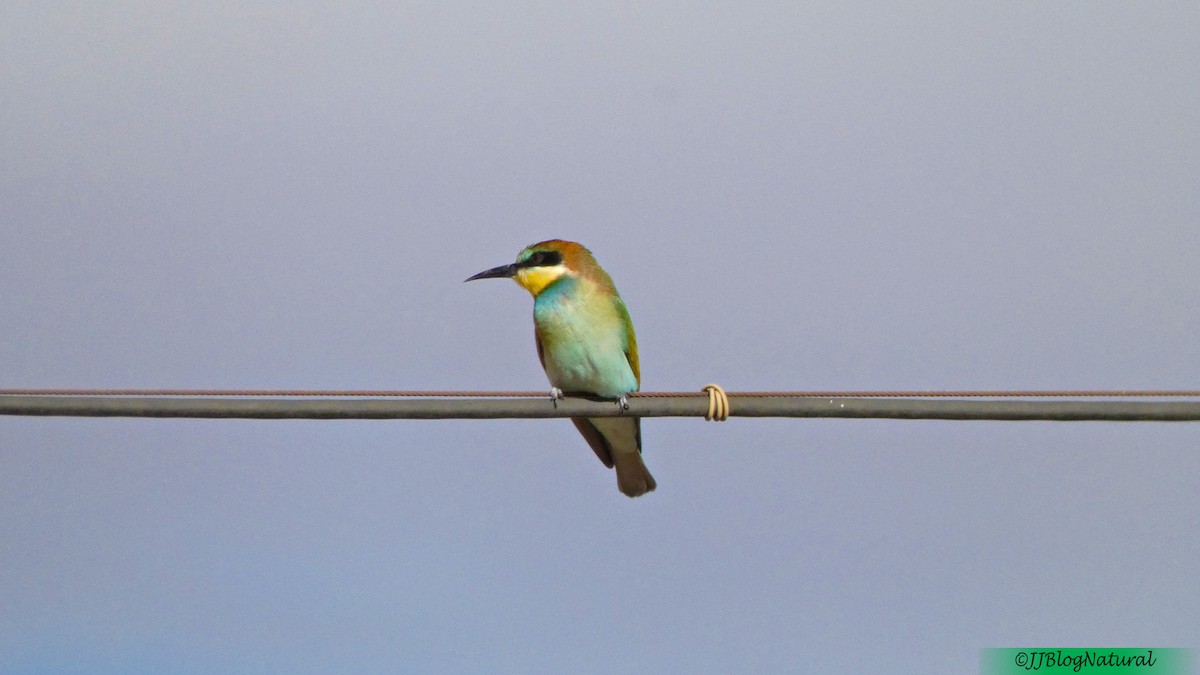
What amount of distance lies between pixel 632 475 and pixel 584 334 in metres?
0.95

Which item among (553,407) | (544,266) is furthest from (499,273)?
(553,407)

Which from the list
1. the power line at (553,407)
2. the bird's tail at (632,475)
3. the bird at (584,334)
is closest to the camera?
the power line at (553,407)

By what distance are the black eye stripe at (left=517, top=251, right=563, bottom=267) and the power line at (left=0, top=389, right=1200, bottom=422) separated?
197cm

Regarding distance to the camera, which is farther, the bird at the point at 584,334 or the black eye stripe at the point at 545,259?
the black eye stripe at the point at 545,259

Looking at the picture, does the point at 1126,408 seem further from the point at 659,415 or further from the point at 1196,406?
the point at 659,415

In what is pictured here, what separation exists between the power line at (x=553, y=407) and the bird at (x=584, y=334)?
1592 millimetres

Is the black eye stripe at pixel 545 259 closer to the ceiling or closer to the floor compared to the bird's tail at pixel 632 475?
closer to the ceiling

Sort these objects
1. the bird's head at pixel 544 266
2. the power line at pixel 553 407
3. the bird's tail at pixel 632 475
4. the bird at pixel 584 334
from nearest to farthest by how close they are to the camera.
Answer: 1. the power line at pixel 553 407
2. the bird at pixel 584 334
3. the bird's head at pixel 544 266
4. the bird's tail at pixel 632 475

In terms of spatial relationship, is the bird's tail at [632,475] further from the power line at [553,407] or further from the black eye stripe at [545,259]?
the power line at [553,407]

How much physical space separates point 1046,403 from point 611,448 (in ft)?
8.96

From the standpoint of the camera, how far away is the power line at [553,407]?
12.4ft

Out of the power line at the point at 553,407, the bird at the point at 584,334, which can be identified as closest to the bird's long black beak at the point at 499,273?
the bird at the point at 584,334

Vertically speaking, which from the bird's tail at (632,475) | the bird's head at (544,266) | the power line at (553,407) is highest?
the bird's head at (544,266)

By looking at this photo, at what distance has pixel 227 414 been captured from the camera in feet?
12.4
